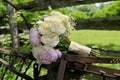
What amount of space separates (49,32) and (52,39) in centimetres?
3

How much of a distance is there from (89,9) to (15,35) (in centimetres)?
2253

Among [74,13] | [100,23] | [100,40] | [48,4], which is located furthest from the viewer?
[74,13]

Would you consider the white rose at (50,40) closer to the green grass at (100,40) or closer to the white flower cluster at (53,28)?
the white flower cluster at (53,28)

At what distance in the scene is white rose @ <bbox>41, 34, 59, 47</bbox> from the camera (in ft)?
4.43

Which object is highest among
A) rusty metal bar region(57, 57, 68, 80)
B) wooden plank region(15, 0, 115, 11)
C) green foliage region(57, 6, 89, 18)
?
green foliage region(57, 6, 89, 18)

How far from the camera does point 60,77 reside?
129cm

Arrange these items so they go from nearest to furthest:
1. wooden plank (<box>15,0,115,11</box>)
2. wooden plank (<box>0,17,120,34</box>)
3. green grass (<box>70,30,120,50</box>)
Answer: wooden plank (<box>0,17,120,34</box>)
wooden plank (<box>15,0,115,11</box>)
green grass (<box>70,30,120,50</box>)

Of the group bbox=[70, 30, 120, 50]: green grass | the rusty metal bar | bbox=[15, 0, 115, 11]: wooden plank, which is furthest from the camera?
bbox=[70, 30, 120, 50]: green grass

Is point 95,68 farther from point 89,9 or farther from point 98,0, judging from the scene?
point 89,9

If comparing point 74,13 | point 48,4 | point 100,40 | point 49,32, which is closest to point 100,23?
point 48,4

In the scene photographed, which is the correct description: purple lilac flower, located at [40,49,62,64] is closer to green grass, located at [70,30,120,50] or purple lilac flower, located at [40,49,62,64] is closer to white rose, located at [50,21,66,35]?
white rose, located at [50,21,66,35]

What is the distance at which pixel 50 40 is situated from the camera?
1.35 metres

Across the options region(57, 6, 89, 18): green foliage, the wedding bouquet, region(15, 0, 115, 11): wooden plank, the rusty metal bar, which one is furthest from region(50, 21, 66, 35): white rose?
region(15, 0, 115, 11): wooden plank

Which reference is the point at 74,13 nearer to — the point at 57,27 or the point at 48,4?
the point at 48,4
